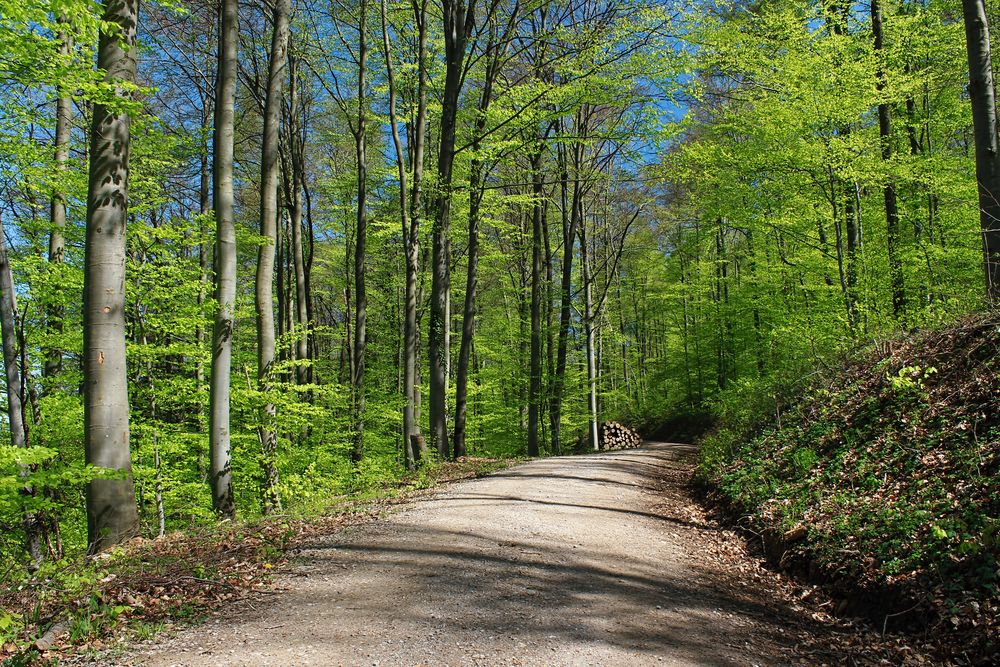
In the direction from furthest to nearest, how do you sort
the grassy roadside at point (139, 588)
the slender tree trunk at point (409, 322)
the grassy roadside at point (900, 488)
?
the slender tree trunk at point (409, 322) < the grassy roadside at point (900, 488) < the grassy roadside at point (139, 588)

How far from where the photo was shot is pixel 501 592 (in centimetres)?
434

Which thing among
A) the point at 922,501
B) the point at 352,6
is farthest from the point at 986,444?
the point at 352,6

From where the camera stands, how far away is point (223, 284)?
7625 mm

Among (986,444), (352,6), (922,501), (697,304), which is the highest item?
(352,6)

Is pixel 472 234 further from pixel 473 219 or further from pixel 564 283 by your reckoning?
pixel 564 283

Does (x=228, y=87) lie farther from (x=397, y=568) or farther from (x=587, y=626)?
(x=587, y=626)

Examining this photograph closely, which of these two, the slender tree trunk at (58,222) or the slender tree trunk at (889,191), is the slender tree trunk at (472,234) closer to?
the slender tree trunk at (58,222)

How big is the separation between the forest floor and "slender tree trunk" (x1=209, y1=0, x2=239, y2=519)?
8.55 ft

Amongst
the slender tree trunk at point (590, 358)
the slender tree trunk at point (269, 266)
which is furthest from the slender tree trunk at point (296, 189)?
the slender tree trunk at point (590, 358)

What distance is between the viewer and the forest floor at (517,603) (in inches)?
133

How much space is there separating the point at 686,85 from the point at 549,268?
8375 mm

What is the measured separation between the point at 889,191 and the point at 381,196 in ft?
51.5

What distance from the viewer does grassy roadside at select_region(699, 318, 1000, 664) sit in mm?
3854

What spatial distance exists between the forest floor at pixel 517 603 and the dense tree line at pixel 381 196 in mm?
2862
